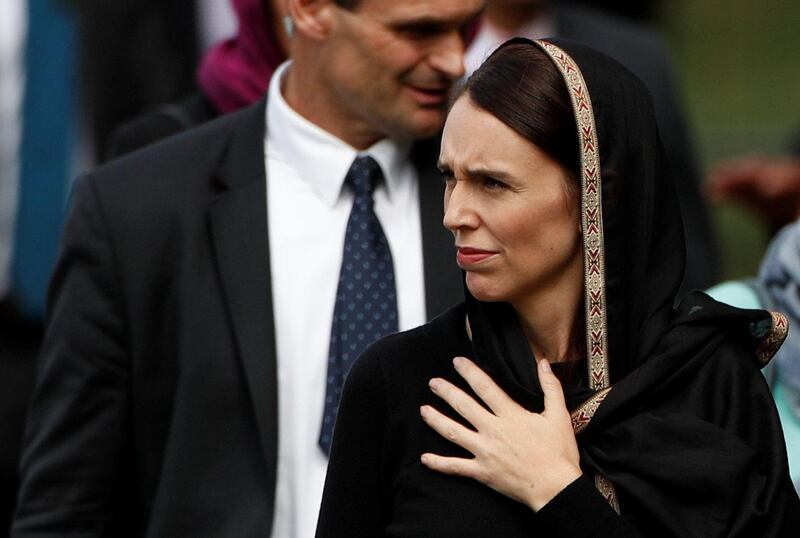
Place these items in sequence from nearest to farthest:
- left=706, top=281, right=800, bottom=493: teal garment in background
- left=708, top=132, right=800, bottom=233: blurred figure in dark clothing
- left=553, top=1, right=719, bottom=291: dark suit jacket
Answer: left=706, top=281, right=800, bottom=493: teal garment in background, left=553, top=1, right=719, bottom=291: dark suit jacket, left=708, top=132, right=800, bottom=233: blurred figure in dark clothing

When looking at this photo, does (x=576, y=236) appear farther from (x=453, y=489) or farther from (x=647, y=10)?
(x=647, y=10)

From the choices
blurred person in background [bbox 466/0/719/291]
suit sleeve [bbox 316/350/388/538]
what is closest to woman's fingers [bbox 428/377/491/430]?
suit sleeve [bbox 316/350/388/538]

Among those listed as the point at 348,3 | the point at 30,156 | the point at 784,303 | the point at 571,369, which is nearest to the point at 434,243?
the point at 348,3

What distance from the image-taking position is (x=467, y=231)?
10.6 feet

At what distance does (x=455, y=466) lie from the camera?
319cm

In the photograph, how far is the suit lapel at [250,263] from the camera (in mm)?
3932

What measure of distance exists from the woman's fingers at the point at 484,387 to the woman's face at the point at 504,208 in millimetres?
120

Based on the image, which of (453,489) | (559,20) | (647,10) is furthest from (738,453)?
(647,10)

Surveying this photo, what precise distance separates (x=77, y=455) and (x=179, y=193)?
57 centimetres

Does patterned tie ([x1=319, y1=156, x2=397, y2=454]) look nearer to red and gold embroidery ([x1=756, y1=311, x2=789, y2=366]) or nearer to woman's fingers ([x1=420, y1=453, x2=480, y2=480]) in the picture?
woman's fingers ([x1=420, y1=453, x2=480, y2=480])

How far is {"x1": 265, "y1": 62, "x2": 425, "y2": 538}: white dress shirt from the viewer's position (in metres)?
3.95

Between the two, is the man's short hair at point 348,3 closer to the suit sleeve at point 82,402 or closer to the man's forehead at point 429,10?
the man's forehead at point 429,10

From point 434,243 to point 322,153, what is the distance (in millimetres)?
308

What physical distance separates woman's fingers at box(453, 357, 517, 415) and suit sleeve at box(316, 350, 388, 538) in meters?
0.15
